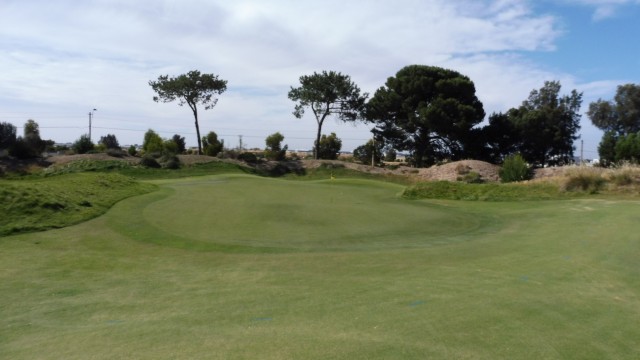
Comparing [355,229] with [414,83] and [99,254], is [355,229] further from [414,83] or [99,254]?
[414,83]

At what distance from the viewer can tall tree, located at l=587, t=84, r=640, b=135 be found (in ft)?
194

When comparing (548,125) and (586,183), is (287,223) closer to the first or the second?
(586,183)

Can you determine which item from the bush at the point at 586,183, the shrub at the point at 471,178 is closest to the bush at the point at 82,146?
the shrub at the point at 471,178

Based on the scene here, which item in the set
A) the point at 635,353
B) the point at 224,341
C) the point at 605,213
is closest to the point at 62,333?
the point at 224,341

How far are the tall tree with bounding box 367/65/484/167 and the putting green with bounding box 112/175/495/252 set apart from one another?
2391 cm

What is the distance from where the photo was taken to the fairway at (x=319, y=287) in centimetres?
459

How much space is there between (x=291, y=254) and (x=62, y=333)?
5.02m

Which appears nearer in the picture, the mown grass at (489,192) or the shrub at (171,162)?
the mown grass at (489,192)

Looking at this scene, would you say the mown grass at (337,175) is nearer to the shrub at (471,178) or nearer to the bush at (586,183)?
the shrub at (471,178)

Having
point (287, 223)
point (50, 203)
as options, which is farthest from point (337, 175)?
point (50, 203)

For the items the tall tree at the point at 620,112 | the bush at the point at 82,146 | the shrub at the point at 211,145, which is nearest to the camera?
the bush at the point at 82,146

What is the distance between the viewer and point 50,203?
12.8m

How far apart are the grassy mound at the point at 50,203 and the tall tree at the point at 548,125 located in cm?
3997

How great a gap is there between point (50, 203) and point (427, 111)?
32.2 metres
